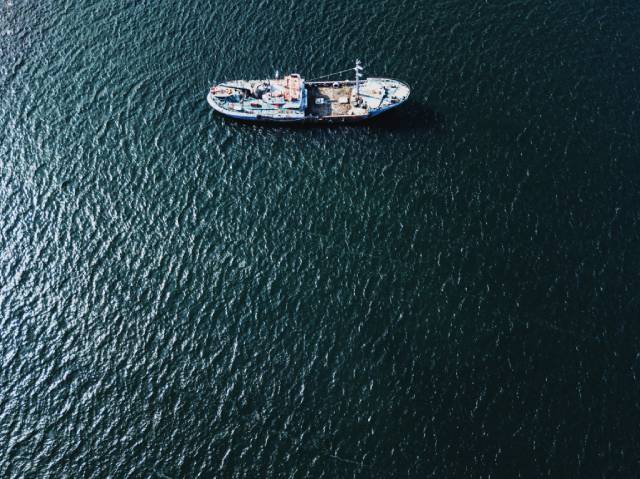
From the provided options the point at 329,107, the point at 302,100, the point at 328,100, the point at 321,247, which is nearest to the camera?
the point at 321,247

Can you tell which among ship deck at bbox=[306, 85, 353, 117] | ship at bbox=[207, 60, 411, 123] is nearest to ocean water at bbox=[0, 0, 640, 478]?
ship at bbox=[207, 60, 411, 123]

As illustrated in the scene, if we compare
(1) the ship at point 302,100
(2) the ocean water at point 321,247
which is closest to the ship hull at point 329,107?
(1) the ship at point 302,100

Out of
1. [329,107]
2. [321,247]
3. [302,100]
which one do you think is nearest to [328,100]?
[329,107]

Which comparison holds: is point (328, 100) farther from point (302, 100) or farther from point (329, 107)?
point (302, 100)

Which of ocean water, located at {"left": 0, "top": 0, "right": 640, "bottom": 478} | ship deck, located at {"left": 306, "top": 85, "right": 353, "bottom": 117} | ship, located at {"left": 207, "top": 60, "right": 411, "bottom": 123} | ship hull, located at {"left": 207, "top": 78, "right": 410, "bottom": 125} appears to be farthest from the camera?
ship deck, located at {"left": 306, "top": 85, "right": 353, "bottom": 117}

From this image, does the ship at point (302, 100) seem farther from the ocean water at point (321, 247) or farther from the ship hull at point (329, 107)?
the ocean water at point (321, 247)

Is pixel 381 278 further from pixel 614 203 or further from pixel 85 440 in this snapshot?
pixel 85 440

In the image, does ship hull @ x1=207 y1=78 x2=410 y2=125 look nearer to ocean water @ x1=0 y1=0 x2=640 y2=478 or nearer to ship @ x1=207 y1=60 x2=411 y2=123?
ship @ x1=207 y1=60 x2=411 y2=123
